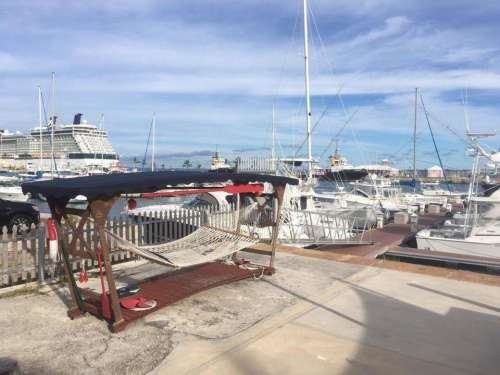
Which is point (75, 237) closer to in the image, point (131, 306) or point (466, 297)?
point (131, 306)

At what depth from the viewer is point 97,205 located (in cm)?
520

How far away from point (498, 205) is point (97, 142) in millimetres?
111946

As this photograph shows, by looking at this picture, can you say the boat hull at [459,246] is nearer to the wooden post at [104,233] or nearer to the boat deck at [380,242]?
the boat deck at [380,242]

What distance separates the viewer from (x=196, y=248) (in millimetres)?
7484

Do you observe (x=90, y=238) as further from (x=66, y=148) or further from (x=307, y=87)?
(x=66, y=148)

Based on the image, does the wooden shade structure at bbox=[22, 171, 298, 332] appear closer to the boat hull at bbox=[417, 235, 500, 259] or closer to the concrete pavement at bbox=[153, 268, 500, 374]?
the concrete pavement at bbox=[153, 268, 500, 374]

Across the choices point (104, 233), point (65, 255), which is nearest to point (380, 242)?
point (65, 255)

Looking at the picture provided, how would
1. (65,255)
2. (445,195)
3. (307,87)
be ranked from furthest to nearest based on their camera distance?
(445,195), (307,87), (65,255)

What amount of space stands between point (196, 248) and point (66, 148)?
115245mm

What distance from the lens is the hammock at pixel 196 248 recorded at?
20.0ft

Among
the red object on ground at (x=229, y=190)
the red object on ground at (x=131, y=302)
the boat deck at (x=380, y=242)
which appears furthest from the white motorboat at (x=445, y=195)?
the red object on ground at (x=131, y=302)

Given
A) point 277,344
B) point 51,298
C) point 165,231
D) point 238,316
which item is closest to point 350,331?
point 277,344

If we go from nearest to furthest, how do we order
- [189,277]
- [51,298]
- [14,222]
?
1. [51,298]
2. [189,277]
3. [14,222]

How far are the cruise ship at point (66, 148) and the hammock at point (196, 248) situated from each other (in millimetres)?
97175
